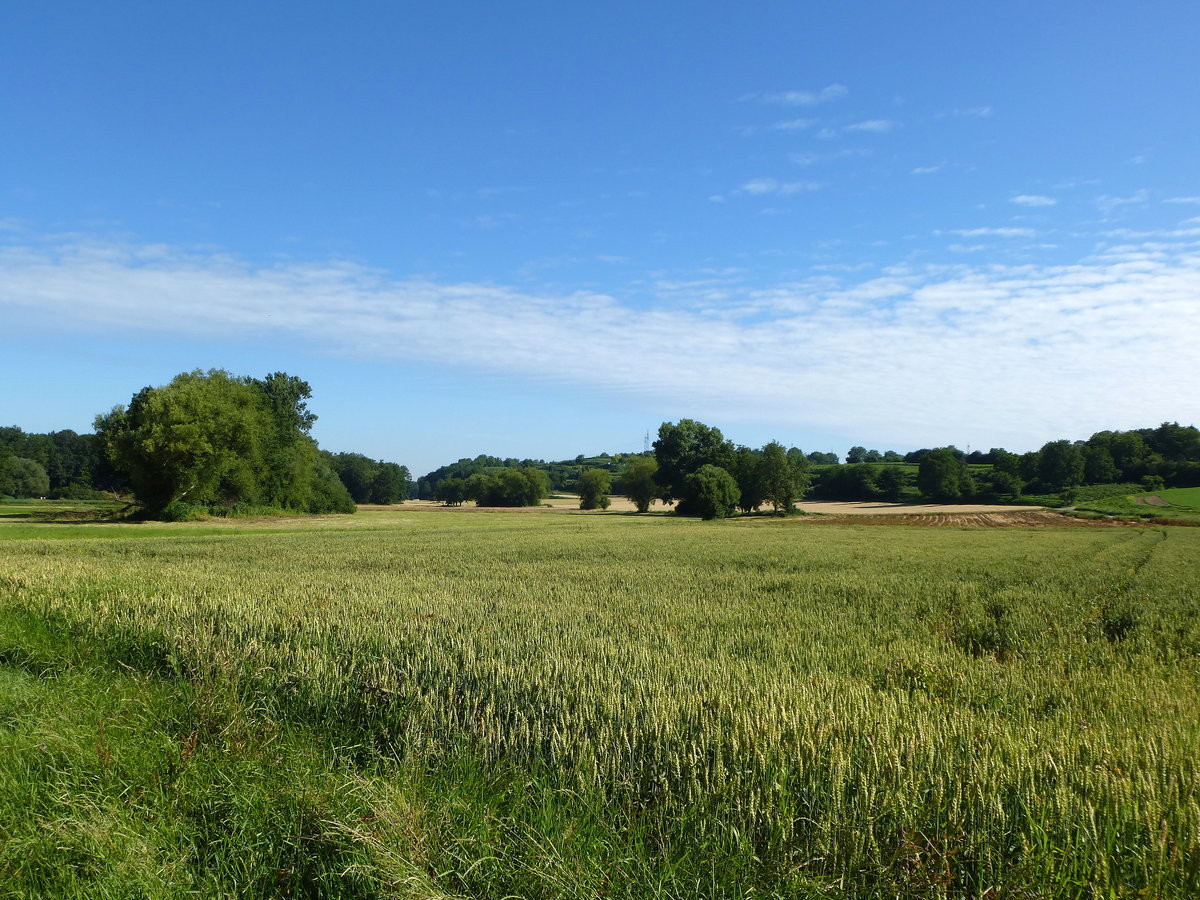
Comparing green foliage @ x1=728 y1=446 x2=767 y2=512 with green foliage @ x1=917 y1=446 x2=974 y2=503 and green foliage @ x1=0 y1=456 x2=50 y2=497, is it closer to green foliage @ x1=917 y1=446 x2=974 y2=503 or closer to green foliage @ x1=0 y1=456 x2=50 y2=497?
green foliage @ x1=917 y1=446 x2=974 y2=503

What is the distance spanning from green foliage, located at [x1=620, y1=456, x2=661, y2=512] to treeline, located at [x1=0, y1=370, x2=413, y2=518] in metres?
44.2

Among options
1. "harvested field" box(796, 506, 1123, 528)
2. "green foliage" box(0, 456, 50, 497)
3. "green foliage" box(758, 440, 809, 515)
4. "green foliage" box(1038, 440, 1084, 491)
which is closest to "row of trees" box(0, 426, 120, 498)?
"green foliage" box(0, 456, 50, 497)

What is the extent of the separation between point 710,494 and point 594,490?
116 feet

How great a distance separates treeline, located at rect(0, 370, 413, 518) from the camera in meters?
54.7

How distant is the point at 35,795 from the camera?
470 centimetres

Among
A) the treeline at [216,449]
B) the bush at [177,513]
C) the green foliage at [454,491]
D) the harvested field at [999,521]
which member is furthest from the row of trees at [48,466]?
the harvested field at [999,521]

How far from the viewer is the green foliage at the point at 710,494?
8556 cm

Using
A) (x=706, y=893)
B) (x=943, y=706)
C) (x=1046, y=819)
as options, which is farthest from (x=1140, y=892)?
(x=943, y=706)

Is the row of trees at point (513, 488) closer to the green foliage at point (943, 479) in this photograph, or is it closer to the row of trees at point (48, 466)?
the row of trees at point (48, 466)

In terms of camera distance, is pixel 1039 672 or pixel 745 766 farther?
pixel 1039 672

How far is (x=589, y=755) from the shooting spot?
15.6 ft

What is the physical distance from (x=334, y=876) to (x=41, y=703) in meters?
4.70

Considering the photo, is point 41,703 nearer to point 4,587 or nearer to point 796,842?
point 796,842

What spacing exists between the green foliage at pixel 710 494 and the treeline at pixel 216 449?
4598 cm
